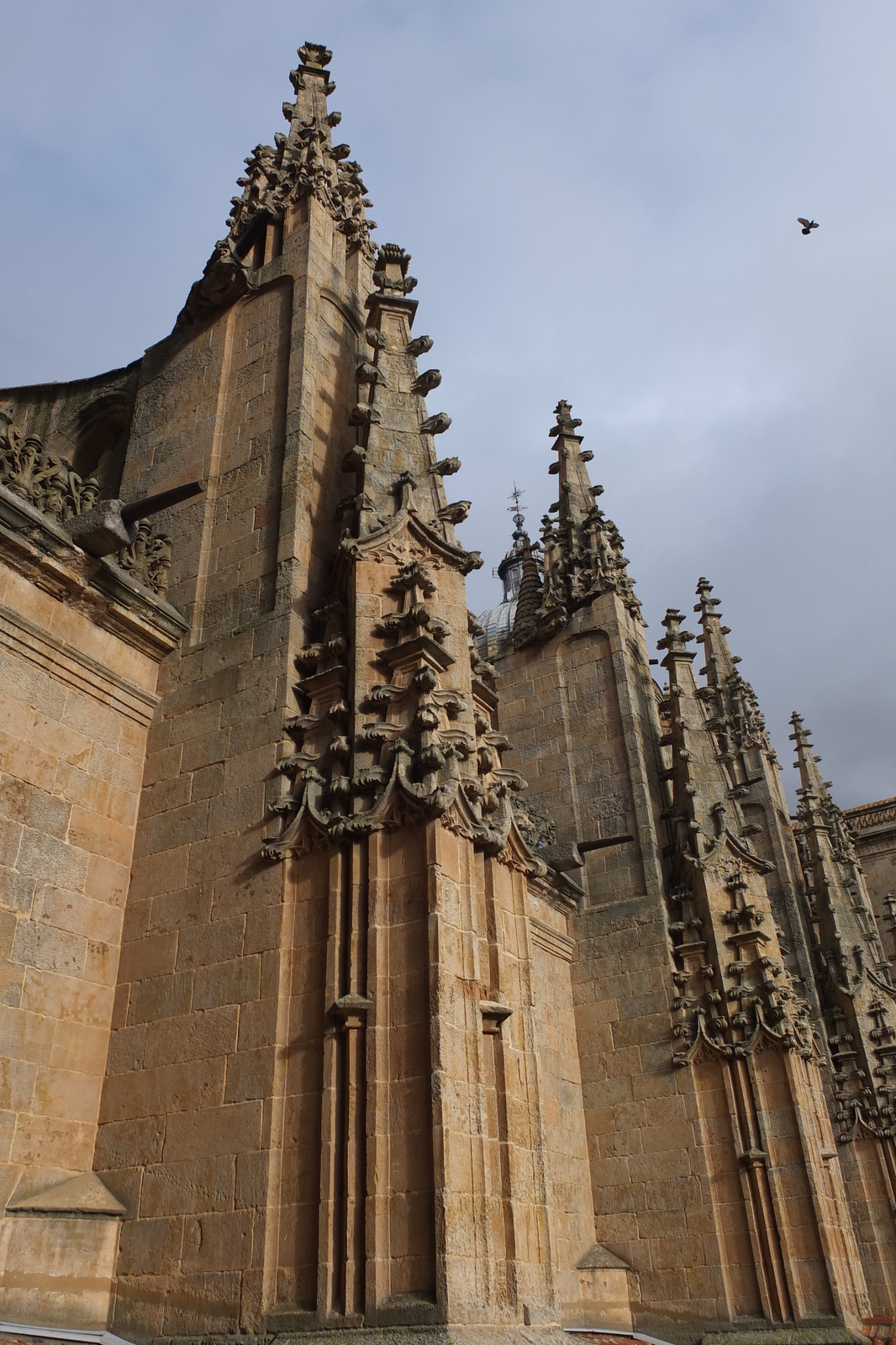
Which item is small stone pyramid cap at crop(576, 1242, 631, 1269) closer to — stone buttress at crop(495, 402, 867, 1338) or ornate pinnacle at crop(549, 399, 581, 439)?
stone buttress at crop(495, 402, 867, 1338)

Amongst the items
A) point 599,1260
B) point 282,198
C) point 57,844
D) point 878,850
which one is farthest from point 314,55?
point 878,850

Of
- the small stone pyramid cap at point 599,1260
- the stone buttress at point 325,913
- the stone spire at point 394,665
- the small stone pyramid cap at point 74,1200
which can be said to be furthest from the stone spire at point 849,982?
the small stone pyramid cap at point 74,1200

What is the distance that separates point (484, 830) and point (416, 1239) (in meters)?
2.91

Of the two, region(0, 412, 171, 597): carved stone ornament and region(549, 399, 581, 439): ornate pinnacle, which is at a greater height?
region(549, 399, 581, 439): ornate pinnacle

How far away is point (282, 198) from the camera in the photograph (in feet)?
47.2

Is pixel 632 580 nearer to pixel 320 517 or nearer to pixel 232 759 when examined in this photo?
pixel 320 517

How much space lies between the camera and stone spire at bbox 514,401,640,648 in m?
18.1

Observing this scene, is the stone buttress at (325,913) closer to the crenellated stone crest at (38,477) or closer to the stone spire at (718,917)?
the crenellated stone crest at (38,477)

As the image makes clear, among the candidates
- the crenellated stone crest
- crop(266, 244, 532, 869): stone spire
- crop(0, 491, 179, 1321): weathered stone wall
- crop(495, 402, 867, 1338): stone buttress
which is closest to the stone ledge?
crop(495, 402, 867, 1338): stone buttress

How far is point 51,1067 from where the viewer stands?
28.6 feet

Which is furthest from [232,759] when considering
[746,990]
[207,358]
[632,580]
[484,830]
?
[632,580]

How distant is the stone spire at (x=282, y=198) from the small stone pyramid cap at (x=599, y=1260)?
39.5 feet

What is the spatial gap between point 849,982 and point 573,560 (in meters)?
9.89

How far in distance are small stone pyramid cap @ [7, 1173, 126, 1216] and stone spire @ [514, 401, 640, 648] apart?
37.2ft
